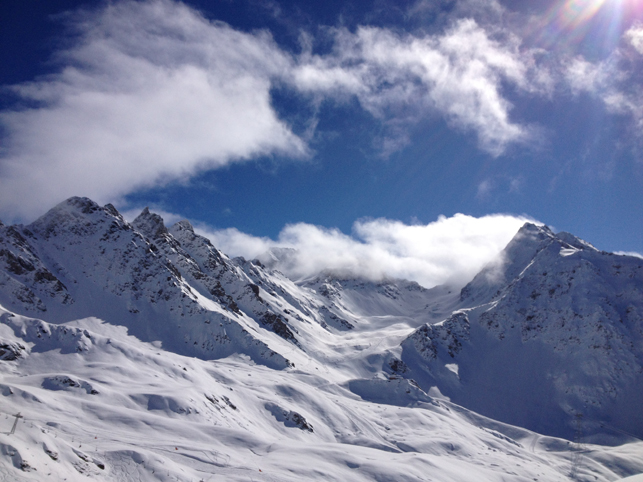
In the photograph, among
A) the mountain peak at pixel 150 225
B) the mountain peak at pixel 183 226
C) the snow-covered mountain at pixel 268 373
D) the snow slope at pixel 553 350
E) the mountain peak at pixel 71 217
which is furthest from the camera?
the mountain peak at pixel 183 226

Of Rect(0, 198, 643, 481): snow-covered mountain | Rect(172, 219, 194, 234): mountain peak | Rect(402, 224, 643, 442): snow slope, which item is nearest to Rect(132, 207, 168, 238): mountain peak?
Rect(0, 198, 643, 481): snow-covered mountain

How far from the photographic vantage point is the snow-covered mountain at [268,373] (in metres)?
39.5

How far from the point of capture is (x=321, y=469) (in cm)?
4100

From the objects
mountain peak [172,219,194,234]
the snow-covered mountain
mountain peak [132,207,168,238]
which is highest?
mountain peak [172,219,194,234]

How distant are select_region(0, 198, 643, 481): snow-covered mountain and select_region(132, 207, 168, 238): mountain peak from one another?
0.56m

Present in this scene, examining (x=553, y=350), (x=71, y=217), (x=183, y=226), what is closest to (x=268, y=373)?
(x=71, y=217)

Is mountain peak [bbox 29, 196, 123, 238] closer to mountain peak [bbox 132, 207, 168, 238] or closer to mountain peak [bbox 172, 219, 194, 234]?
mountain peak [bbox 132, 207, 168, 238]

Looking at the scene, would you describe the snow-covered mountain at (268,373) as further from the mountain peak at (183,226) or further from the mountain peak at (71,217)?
the mountain peak at (183,226)

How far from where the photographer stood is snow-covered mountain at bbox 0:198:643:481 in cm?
3947

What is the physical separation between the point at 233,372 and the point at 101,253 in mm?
50885

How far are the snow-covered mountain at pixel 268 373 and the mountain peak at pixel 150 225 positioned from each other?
21.9 inches

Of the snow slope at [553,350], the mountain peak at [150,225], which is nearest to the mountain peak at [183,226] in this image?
the mountain peak at [150,225]

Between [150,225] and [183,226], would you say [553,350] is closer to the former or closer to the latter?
[183,226]

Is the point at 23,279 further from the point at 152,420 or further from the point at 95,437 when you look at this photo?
the point at 95,437
